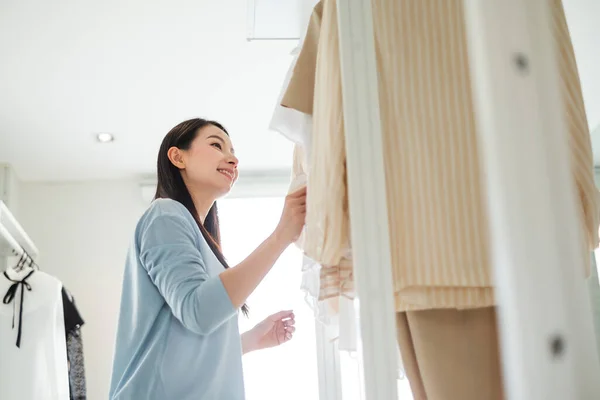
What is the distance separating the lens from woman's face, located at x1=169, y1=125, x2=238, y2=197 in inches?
57.6

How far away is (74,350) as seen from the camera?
8.77 ft

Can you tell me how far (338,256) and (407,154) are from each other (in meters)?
0.17

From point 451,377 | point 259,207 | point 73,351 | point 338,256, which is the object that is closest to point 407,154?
point 338,256

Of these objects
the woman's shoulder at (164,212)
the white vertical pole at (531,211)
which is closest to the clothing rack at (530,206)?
the white vertical pole at (531,211)

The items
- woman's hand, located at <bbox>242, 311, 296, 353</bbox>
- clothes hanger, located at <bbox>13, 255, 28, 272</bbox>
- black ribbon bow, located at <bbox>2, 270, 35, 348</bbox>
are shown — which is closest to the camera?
woman's hand, located at <bbox>242, 311, 296, 353</bbox>

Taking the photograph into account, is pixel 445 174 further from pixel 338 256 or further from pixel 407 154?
pixel 338 256

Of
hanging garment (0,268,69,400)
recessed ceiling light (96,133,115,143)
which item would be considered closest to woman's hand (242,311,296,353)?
hanging garment (0,268,69,400)

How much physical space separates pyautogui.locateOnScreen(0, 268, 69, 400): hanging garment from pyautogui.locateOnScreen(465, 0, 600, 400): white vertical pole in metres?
2.07

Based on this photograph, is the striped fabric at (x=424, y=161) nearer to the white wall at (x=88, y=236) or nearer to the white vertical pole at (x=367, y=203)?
the white vertical pole at (x=367, y=203)

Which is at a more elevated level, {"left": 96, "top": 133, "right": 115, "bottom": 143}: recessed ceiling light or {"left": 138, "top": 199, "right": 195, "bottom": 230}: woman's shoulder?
{"left": 96, "top": 133, "right": 115, "bottom": 143}: recessed ceiling light

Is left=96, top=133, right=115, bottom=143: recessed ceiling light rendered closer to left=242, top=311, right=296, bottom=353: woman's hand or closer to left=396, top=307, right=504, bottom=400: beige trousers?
left=242, top=311, right=296, bottom=353: woman's hand

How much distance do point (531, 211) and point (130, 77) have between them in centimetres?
224

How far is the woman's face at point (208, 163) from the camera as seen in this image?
146 centimetres

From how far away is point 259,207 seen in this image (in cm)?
332
